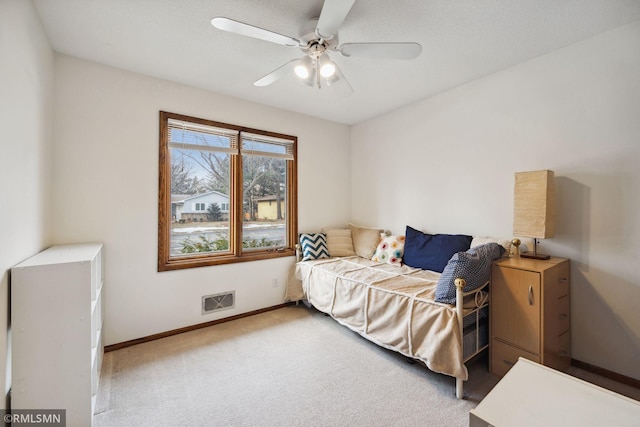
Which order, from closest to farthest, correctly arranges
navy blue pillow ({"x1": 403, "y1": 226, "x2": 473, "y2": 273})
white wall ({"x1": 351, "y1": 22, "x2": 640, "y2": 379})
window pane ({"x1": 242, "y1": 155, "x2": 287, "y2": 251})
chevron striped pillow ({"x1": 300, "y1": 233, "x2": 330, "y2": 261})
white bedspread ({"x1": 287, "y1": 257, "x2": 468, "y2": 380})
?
white bedspread ({"x1": 287, "y1": 257, "x2": 468, "y2": 380}) < white wall ({"x1": 351, "y1": 22, "x2": 640, "y2": 379}) < navy blue pillow ({"x1": 403, "y1": 226, "x2": 473, "y2": 273}) < window pane ({"x1": 242, "y1": 155, "x2": 287, "y2": 251}) < chevron striped pillow ({"x1": 300, "y1": 233, "x2": 330, "y2": 261})

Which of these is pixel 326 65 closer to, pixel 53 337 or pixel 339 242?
pixel 339 242

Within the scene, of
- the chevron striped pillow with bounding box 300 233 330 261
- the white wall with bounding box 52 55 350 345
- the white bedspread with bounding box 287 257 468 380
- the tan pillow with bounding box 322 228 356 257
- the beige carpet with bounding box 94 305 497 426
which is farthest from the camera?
the tan pillow with bounding box 322 228 356 257

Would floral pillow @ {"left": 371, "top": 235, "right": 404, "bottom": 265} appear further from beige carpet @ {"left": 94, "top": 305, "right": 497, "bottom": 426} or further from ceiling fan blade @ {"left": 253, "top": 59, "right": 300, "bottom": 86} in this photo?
ceiling fan blade @ {"left": 253, "top": 59, "right": 300, "bottom": 86}

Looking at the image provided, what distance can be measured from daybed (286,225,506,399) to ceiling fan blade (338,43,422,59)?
1.39 m

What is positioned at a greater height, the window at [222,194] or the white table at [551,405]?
the window at [222,194]

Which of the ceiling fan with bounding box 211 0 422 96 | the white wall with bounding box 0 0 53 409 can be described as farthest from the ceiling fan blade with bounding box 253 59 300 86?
the white wall with bounding box 0 0 53 409

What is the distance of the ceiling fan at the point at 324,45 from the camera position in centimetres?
141

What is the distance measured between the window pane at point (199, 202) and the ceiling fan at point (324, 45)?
127 centimetres

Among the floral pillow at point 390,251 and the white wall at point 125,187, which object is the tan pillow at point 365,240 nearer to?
the floral pillow at point 390,251

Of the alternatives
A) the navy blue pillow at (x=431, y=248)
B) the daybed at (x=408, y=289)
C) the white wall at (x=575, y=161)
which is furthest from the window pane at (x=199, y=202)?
the white wall at (x=575, y=161)

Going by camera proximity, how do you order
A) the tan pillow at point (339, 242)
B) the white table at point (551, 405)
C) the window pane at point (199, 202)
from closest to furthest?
1. the white table at point (551, 405)
2. the window pane at point (199, 202)
3. the tan pillow at point (339, 242)

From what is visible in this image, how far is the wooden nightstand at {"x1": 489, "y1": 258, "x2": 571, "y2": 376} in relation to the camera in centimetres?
179

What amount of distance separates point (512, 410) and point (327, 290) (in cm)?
204

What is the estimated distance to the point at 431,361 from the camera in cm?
180
